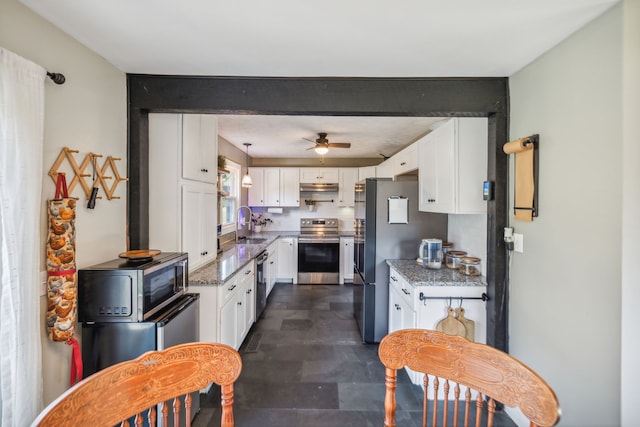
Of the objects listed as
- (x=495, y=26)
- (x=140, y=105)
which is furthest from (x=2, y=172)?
(x=495, y=26)

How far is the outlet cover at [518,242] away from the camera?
1.83 metres

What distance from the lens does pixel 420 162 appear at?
285 cm

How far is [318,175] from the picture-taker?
527 centimetres

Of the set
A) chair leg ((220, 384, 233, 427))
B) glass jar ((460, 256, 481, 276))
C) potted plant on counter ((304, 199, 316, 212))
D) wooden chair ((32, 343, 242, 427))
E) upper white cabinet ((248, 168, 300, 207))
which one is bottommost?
chair leg ((220, 384, 233, 427))

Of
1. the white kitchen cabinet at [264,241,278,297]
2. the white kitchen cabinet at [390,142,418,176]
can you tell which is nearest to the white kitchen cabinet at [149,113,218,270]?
the white kitchen cabinet at [264,241,278,297]

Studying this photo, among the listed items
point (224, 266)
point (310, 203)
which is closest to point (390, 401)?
point (224, 266)

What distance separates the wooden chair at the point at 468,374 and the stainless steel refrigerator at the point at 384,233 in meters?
1.84

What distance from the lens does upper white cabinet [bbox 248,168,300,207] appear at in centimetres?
524

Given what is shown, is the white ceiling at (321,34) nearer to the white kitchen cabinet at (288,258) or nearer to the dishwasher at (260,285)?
the dishwasher at (260,285)

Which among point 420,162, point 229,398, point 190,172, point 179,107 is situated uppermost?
point 179,107

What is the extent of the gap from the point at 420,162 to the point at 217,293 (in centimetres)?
224

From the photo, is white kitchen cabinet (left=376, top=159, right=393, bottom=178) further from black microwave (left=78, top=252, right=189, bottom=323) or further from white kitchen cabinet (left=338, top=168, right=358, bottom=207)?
black microwave (left=78, top=252, right=189, bottom=323)

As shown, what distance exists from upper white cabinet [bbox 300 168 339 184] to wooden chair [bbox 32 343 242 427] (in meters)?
4.41

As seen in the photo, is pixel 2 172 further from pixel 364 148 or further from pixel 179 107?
pixel 364 148
